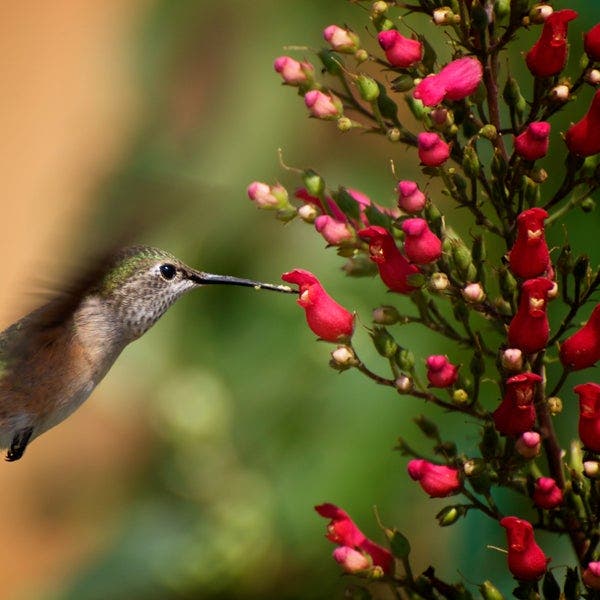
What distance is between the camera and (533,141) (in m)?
1.75

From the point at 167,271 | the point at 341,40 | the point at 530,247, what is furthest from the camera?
the point at 167,271

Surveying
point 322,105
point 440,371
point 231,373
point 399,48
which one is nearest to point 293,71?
point 322,105

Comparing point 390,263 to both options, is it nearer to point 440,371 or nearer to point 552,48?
point 440,371

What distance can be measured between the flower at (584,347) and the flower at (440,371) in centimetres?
18

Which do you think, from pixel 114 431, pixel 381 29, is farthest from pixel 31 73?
pixel 381 29

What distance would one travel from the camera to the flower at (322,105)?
6.53 feet

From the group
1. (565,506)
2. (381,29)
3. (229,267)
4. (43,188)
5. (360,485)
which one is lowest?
(43,188)

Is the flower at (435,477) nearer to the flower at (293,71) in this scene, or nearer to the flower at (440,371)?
the flower at (440,371)

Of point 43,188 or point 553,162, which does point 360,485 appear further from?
point 43,188

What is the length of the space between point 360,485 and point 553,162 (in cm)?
111

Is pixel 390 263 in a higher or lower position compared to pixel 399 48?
lower

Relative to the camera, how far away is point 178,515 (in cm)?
366

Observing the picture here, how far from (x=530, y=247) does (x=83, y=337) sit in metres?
1.21

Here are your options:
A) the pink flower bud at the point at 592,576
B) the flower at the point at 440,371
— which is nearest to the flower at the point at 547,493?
the pink flower bud at the point at 592,576
